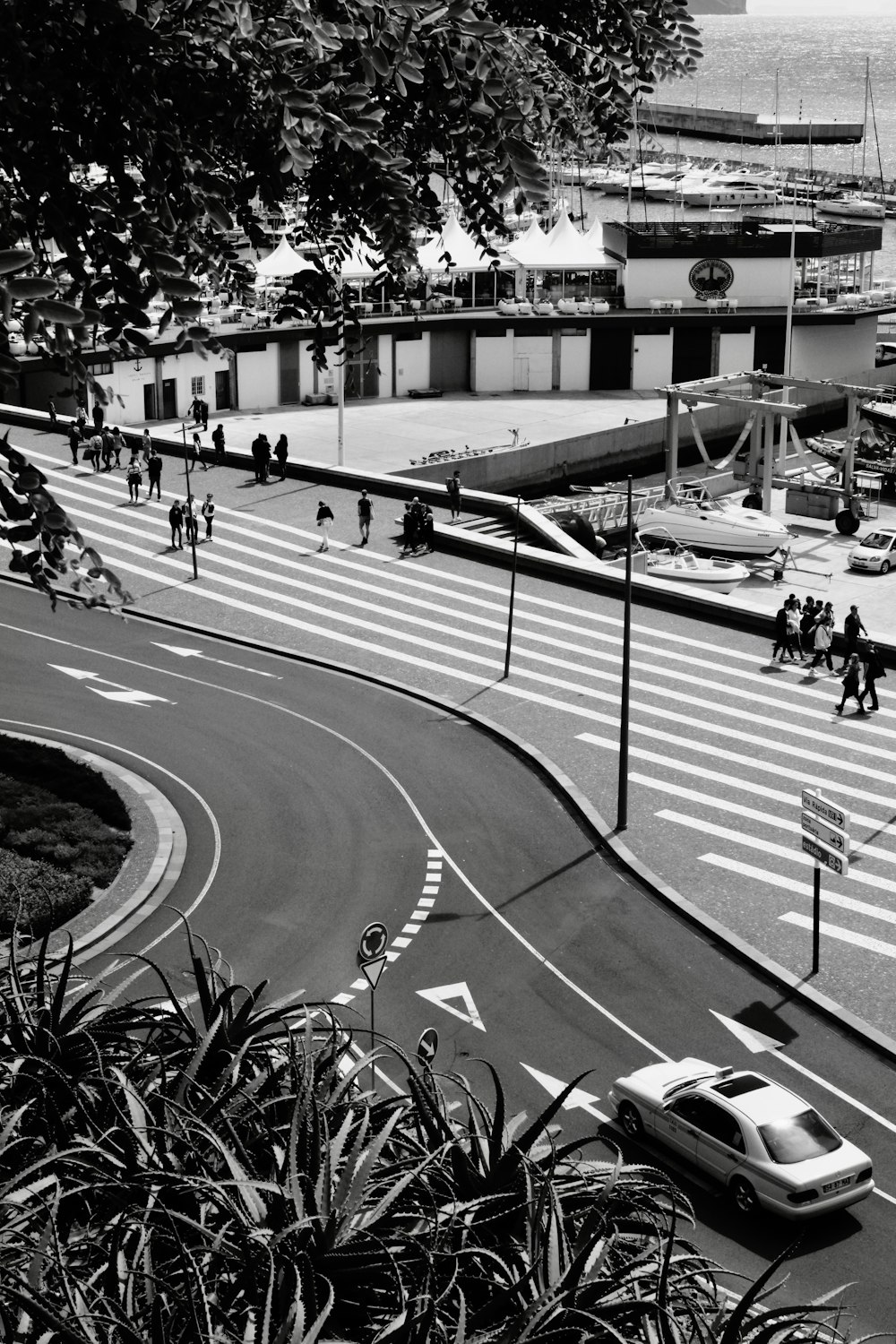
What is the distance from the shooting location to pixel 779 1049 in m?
21.2

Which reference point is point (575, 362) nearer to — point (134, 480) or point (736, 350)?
point (736, 350)

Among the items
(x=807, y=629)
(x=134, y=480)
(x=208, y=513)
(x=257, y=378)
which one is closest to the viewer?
(x=807, y=629)

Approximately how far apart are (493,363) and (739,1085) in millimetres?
56822

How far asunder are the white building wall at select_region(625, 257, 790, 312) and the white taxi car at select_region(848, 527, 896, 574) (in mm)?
24595

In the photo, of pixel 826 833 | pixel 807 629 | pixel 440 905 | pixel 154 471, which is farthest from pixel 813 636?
pixel 154 471

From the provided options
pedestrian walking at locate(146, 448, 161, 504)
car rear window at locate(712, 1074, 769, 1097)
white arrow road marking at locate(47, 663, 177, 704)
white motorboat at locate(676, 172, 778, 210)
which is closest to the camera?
car rear window at locate(712, 1074, 769, 1097)

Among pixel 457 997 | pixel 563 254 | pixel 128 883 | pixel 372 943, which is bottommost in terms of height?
pixel 457 997

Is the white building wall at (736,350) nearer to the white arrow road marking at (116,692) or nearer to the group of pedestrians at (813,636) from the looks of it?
the group of pedestrians at (813,636)

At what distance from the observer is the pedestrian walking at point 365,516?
143 feet

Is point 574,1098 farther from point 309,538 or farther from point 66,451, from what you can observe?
point 66,451

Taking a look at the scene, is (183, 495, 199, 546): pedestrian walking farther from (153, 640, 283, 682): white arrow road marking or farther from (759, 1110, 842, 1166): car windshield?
(759, 1110, 842, 1166): car windshield

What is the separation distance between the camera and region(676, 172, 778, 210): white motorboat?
102 meters

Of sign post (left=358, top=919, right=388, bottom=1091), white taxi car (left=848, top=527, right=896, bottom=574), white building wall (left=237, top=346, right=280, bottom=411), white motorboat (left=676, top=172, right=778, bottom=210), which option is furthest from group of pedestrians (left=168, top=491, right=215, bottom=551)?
white motorboat (left=676, top=172, right=778, bottom=210)

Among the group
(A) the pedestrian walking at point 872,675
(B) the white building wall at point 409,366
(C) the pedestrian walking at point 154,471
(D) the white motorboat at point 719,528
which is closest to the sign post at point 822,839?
(A) the pedestrian walking at point 872,675
